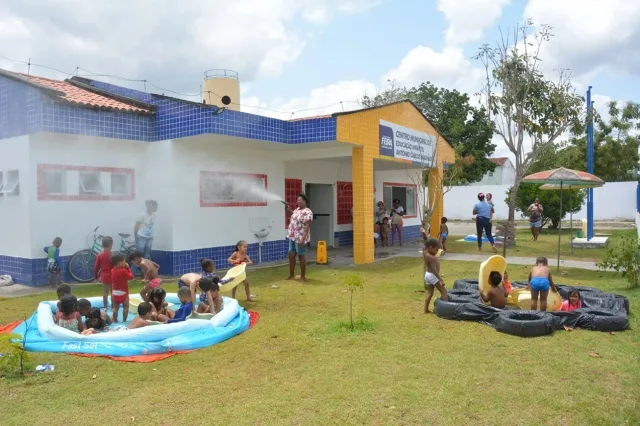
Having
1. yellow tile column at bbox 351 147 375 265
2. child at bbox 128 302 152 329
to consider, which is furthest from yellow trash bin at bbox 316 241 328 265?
child at bbox 128 302 152 329

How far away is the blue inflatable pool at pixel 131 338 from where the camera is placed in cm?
546

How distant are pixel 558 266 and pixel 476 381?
311 inches

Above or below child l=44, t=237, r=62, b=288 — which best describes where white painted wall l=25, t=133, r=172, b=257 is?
above

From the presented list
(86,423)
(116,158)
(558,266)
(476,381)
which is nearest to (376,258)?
(558,266)

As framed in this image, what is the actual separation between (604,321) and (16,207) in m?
10.0

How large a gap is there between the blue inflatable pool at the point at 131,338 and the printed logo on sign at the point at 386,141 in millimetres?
8492

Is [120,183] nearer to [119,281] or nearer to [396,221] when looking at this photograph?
[119,281]

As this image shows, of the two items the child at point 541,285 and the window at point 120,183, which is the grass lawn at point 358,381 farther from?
the window at point 120,183

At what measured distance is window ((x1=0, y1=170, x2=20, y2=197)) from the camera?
32.2 ft

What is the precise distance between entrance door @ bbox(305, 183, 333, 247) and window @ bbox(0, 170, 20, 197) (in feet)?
28.1

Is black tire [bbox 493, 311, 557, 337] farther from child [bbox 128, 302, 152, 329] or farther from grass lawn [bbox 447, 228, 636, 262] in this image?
grass lawn [bbox 447, 228, 636, 262]

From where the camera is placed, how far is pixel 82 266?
1017 centimetres

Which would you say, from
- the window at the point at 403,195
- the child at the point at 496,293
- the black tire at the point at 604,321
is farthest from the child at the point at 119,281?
the window at the point at 403,195

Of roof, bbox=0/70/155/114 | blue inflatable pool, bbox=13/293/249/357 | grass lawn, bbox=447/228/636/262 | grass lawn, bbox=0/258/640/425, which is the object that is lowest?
grass lawn, bbox=0/258/640/425
